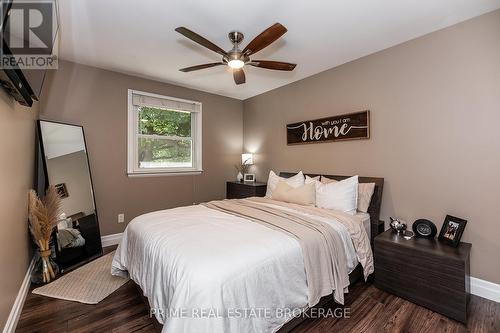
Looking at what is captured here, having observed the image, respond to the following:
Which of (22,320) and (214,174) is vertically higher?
(214,174)

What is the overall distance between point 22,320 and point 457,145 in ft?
13.3

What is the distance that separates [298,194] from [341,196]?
1.74 ft

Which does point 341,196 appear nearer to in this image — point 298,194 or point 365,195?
point 365,195

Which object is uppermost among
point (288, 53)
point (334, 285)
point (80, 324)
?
point (288, 53)

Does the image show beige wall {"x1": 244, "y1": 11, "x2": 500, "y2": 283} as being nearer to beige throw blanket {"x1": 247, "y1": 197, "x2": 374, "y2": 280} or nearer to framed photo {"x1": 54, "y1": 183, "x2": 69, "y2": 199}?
beige throw blanket {"x1": 247, "y1": 197, "x2": 374, "y2": 280}

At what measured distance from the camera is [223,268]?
4.43 ft

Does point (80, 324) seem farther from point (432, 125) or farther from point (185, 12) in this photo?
point (432, 125)

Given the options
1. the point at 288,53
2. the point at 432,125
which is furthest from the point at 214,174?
the point at 432,125

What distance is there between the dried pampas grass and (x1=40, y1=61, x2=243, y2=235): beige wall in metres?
0.88

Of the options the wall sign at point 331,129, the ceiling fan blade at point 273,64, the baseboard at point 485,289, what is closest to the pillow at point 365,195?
the wall sign at point 331,129

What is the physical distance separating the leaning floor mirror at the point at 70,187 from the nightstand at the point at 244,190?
7.24ft

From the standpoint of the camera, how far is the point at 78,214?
2.95 meters

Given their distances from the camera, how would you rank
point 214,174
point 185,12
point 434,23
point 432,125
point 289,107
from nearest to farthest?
1. point 185,12
2. point 434,23
3. point 432,125
4. point 289,107
5. point 214,174

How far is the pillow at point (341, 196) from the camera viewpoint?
2.63 m
